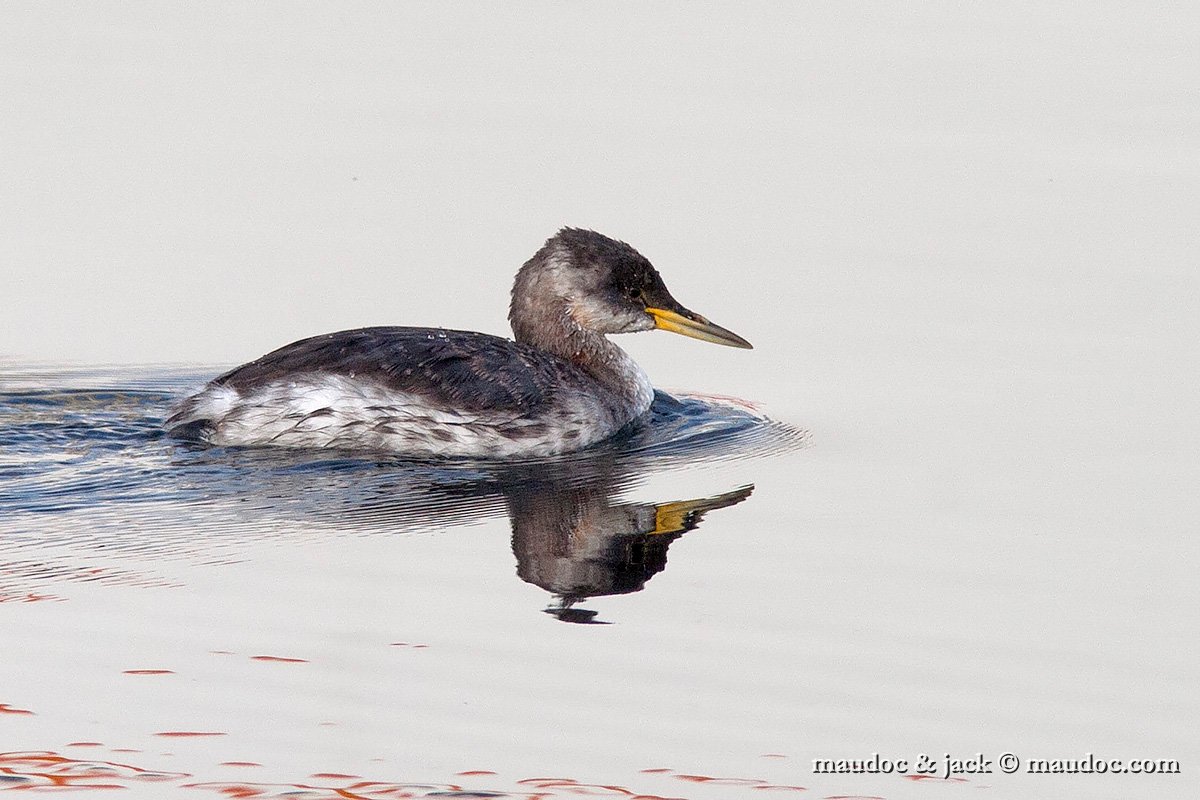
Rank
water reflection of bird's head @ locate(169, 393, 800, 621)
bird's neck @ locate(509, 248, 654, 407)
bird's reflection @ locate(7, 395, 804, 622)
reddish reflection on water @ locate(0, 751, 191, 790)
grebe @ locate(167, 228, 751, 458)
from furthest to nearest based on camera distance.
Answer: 1. bird's neck @ locate(509, 248, 654, 407)
2. grebe @ locate(167, 228, 751, 458)
3. water reflection of bird's head @ locate(169, 393, 800, 621)
4. bird's reflection @ locate(7, 395, 804, 622)
5. reddish reflection on water @ locate(0, 751, 191, 790)

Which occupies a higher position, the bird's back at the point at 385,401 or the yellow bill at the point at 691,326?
the yellow bill at the point at 691,326

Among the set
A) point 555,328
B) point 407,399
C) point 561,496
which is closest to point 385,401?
point 407,399

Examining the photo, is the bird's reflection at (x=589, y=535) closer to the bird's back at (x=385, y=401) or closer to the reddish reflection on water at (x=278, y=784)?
the bird's back at (x=385, y=401)

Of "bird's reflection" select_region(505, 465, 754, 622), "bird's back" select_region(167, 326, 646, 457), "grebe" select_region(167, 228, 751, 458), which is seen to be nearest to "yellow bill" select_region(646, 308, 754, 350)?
"grebe" select_region(167, 228, 751, 458)

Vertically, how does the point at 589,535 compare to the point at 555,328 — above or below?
below

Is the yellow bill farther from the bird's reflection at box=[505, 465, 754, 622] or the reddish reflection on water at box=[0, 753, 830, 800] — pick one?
the reddish reflection on water at box=[0, 753, 830, 800]

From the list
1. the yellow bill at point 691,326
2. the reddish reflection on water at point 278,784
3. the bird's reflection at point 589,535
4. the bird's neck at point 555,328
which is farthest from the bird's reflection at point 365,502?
the reddish reflection on water at point 278,784

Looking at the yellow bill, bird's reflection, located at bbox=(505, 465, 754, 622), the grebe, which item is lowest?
bird's reflection, located at bbox=(505, 465, 754, 622)

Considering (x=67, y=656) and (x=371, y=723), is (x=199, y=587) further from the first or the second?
(x=371, y=723)

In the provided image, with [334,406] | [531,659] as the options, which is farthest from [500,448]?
[531,659]

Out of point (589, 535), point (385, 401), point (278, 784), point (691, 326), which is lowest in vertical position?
point (278, 784)

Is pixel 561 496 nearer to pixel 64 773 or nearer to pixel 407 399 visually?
pixel 407 399

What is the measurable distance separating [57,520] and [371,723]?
2.62 metres

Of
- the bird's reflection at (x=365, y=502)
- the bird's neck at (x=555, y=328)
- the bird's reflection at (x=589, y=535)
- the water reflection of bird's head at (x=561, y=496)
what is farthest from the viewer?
the bird's neck at (x=555, y=328)
